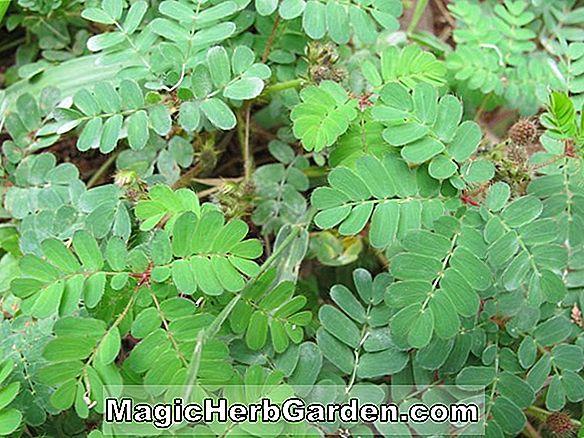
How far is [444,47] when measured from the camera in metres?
1.89

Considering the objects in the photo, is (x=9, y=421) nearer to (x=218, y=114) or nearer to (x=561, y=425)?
(x=218, y=114)

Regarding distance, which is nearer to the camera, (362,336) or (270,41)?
(362,336)

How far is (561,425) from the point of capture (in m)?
1.36

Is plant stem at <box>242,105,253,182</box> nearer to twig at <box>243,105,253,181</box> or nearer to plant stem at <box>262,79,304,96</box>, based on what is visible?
twig at <box>243,105,253,181</box>

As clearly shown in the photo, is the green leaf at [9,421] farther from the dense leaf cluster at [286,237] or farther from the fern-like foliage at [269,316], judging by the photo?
the fern-like foliage at [269,316]

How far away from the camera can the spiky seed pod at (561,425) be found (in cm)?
136

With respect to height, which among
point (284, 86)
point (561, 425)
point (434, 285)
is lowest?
point (561, 425)

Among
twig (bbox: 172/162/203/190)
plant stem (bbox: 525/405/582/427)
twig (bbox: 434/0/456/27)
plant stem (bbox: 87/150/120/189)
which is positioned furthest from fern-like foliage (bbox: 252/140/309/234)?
twig (bbox: 434/0/456/27)

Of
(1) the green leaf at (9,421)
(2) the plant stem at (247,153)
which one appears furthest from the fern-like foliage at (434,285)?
(1) the green leaf at (9,421)

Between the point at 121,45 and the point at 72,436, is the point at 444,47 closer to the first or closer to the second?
the point at 121,45

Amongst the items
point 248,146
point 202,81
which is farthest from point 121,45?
point 248,146

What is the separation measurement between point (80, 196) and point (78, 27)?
1.98 ft

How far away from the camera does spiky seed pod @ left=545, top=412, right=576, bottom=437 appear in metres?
1.36

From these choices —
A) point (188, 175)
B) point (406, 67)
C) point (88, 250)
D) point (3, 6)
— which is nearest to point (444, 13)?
point (406, 67)
